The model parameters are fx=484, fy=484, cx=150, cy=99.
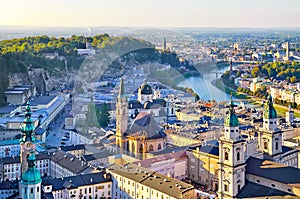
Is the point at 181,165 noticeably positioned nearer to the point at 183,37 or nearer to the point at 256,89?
the point at 183,37

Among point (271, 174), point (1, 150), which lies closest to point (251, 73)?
point (1, 150)

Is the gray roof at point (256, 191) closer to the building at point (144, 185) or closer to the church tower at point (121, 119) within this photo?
the building at point (144, 185)

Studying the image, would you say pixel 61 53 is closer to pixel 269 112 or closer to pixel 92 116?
pixel 92 116

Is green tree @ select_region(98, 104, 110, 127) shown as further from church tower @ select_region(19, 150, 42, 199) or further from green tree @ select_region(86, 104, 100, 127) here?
church tower @ select_region(19, 150, 42, 199)

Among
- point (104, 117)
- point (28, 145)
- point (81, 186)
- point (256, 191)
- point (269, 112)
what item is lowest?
point (81, 186)

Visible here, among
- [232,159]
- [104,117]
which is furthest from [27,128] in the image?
[104,117]
